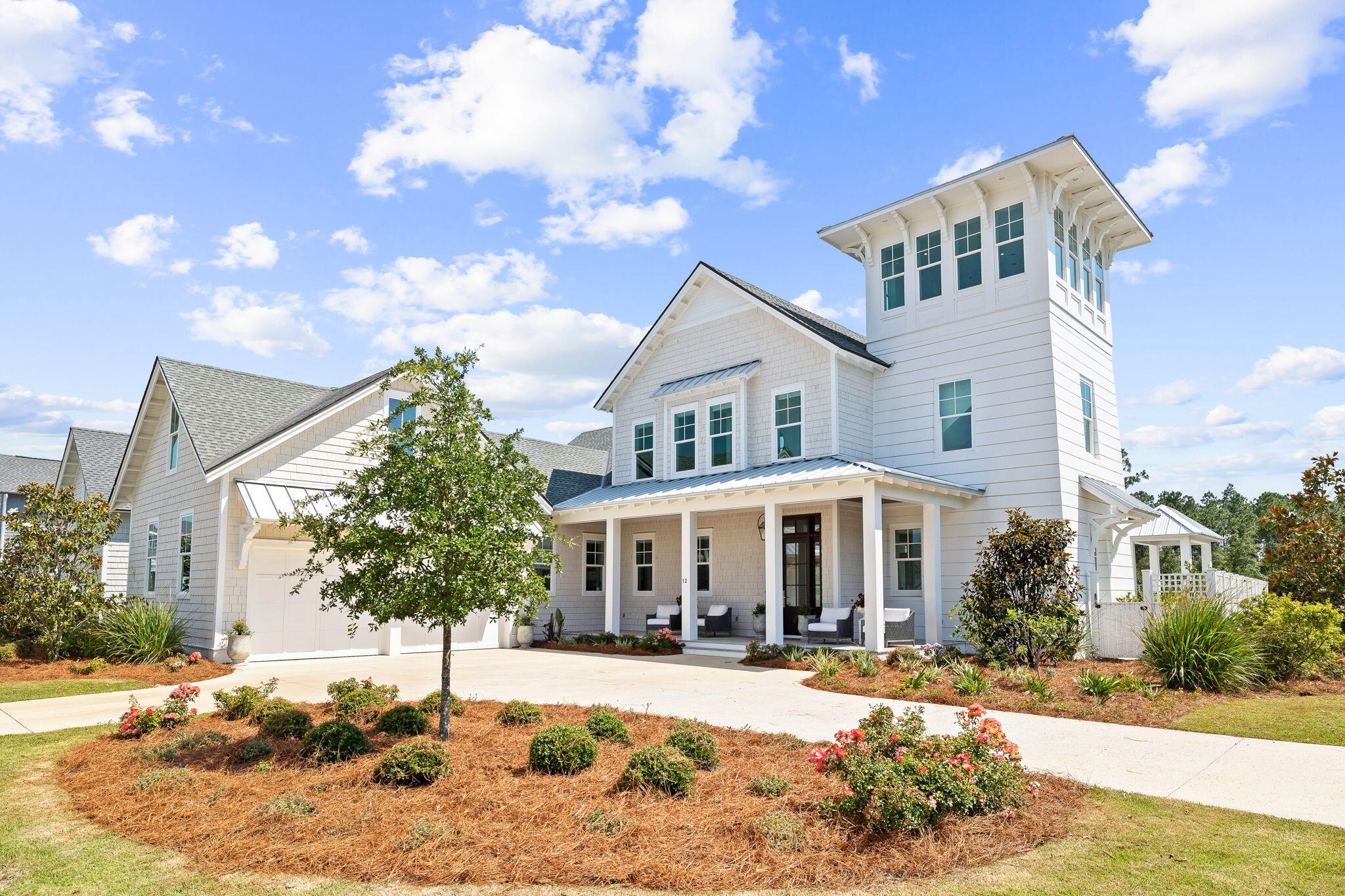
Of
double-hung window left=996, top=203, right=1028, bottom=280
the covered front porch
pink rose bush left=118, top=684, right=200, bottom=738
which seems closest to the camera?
pink rose bush left=118, top=684, right=200, bottom=738

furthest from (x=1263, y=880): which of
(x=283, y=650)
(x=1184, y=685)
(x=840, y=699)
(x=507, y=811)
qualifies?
(x=283, y=650)

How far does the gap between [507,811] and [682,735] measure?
183 centimetres

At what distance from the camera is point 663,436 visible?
856 inches

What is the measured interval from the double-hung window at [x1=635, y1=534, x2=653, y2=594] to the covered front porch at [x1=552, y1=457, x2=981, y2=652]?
38 mm

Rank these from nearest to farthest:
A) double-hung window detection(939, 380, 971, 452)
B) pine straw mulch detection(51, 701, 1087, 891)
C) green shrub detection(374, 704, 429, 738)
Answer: pine straw mulch detection(51, 701, 1087, 891), green shrub detection(374, 704, 429, 738), double-hung window detection(939, 380, 971, 452)

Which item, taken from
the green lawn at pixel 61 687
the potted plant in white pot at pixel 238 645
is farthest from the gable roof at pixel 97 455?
the green lawn at pixel 61 687

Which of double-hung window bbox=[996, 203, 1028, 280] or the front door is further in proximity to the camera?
the front door

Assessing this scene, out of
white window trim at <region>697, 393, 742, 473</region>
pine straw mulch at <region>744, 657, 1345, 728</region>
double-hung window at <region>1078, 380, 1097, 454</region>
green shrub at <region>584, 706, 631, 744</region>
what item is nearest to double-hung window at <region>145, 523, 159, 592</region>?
white window trim at <region>697, 393, 742, 473</region>

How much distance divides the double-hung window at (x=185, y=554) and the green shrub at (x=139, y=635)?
1.53 m

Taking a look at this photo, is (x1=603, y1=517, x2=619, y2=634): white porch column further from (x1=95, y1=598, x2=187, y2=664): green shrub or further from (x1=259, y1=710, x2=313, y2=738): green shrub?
(x1=259, y1=710, x2=313, y2=738): green shrub

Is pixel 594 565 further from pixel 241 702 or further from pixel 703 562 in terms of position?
pixel 241 702

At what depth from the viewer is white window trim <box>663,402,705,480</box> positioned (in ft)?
67.8

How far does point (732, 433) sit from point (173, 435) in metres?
13.3

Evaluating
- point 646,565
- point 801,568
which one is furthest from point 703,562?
point 801,568
